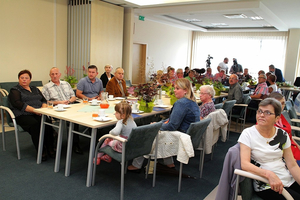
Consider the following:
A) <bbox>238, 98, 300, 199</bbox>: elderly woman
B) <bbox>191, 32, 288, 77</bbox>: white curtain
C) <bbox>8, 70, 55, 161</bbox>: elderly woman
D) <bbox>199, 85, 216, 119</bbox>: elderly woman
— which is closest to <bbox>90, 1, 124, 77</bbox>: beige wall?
<bbox>8, 70, 55, 161</bbox>: elderly woman

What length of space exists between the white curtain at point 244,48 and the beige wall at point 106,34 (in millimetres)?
7614

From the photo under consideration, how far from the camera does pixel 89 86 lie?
4.87m

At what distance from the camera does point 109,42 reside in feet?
24.9

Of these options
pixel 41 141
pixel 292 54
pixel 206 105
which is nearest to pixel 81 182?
pixel 41 141

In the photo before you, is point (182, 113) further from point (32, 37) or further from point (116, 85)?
point (32, 37)

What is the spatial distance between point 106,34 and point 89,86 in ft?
10.0

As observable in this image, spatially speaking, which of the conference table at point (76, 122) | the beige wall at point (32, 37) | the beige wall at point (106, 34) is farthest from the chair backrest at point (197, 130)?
the beige wall at point (32, 37)

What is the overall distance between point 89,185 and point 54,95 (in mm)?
1897

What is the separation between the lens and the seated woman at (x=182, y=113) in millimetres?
3158

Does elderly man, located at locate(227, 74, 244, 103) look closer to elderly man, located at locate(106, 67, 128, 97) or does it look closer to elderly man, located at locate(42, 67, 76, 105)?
elderly man, located at locate(106, 67, 128, 97)

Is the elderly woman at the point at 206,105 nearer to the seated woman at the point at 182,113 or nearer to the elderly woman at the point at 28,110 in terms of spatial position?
the seated woman at the point at 182,113

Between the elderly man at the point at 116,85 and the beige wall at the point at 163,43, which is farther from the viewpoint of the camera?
the beige wall at the point at 163,43

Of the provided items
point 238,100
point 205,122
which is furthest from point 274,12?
point 205,122

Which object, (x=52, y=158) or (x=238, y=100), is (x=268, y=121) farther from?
(x=238, y=100)
